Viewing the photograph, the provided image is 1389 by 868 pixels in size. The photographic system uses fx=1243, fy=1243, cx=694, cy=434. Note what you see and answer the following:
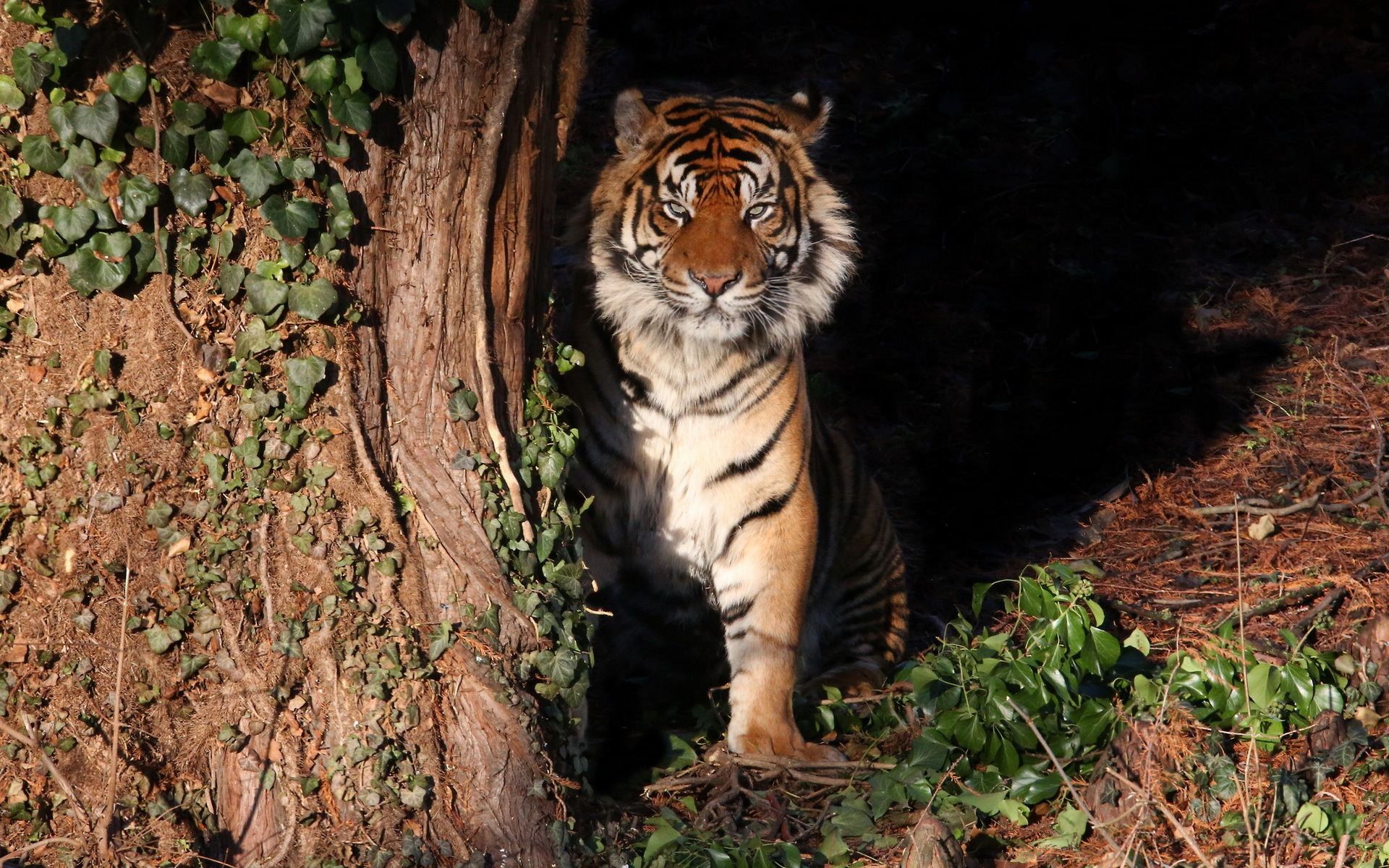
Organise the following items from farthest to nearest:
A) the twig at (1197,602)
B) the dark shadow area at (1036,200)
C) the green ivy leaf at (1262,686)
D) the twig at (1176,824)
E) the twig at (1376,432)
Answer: the dark shadow area at (1036,200)
the twig at (1376,432)
the twig at (1197,602)
the green ivy leaf at (1262,686)
the twig at (1176,824)

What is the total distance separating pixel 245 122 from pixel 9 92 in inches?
17.6

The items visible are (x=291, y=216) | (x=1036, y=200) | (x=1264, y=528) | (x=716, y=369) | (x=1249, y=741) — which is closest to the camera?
(x=291, y=216)

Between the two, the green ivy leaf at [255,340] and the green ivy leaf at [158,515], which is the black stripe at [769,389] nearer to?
the green ivy leaf at [255,340]

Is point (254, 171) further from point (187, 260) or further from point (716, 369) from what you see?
point (716, 369)

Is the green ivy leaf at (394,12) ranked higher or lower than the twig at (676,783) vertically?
higher

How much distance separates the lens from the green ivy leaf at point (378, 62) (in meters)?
2.60

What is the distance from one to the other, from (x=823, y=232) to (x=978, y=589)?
130 centimetres

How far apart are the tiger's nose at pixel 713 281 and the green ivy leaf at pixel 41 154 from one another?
72.8 inches

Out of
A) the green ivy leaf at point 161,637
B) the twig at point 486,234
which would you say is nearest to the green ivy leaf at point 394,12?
the twig at point 486,234

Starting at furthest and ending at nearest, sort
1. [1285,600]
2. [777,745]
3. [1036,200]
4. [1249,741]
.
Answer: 1. [1036,200]
2. [1285,600]
3. [777,745]
4. [1249,741]

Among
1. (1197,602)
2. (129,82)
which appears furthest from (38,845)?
(1197,602)

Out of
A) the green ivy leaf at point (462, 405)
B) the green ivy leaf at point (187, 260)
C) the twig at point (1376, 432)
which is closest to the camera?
the green ivy leaf at point (187, 260)

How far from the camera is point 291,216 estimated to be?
263 centimetres

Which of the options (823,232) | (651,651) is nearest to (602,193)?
(823,232)
